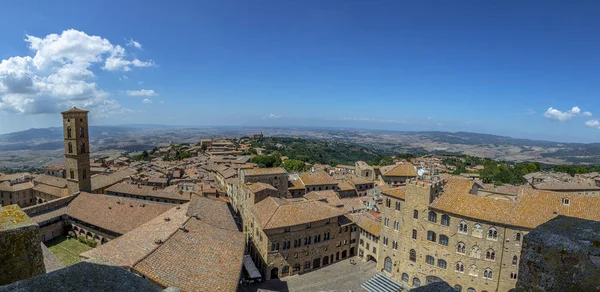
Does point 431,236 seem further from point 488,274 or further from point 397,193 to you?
point 488,274

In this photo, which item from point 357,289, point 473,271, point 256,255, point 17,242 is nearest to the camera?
point 17,242

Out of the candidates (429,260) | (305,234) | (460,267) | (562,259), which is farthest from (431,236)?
(562,259)

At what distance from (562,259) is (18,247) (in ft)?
39.4

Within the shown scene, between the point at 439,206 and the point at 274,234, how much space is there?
66.8ft

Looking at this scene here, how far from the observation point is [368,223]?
46.3 meters

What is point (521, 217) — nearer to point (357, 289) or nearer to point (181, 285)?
point (357, 289)

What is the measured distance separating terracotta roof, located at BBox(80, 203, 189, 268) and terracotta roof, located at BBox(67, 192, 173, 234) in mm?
6593

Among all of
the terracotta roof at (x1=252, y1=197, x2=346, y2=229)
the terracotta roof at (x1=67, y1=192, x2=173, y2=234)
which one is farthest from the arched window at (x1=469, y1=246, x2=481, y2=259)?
the terracotta roof at (x1=67, y1=192, x2=173, y2=234)

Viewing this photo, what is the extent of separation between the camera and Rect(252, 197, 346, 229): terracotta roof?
3909cm

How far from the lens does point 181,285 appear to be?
68.6 feet

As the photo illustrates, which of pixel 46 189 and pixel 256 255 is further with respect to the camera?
pixel 46 189

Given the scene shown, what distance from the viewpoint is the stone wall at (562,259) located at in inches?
209

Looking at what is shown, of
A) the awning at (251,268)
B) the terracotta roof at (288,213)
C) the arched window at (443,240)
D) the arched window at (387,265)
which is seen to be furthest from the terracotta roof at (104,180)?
the arched window at (443,240)

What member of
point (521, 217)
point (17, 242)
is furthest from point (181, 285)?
point (521, 217)
